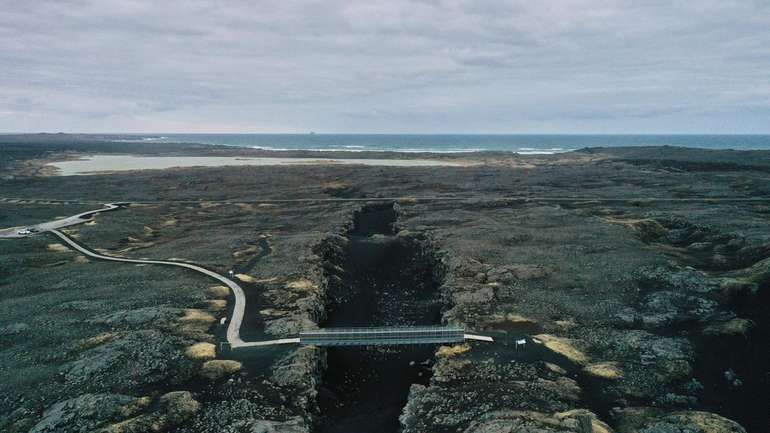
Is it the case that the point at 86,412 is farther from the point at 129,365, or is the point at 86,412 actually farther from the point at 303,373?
the point at 303,373

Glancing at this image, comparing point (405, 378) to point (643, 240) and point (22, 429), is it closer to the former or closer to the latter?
point (22, 429)

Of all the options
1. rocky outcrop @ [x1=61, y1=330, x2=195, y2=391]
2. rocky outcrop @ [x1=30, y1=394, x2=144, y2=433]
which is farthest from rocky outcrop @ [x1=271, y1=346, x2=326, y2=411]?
rocky outcrop @ [x1=30, y1=394, x2=144, y2=433]

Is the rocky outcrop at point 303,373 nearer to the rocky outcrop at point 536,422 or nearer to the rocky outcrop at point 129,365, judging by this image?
the rocky outcrop at point 129,365

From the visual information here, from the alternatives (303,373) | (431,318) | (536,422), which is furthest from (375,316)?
(536,422)

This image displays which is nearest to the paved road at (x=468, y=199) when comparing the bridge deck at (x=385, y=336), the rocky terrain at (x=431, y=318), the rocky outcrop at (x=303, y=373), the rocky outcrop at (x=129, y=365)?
the rocky terrain at (x=431, y=318)

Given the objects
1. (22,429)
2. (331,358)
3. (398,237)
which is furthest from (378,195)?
(22,429)
